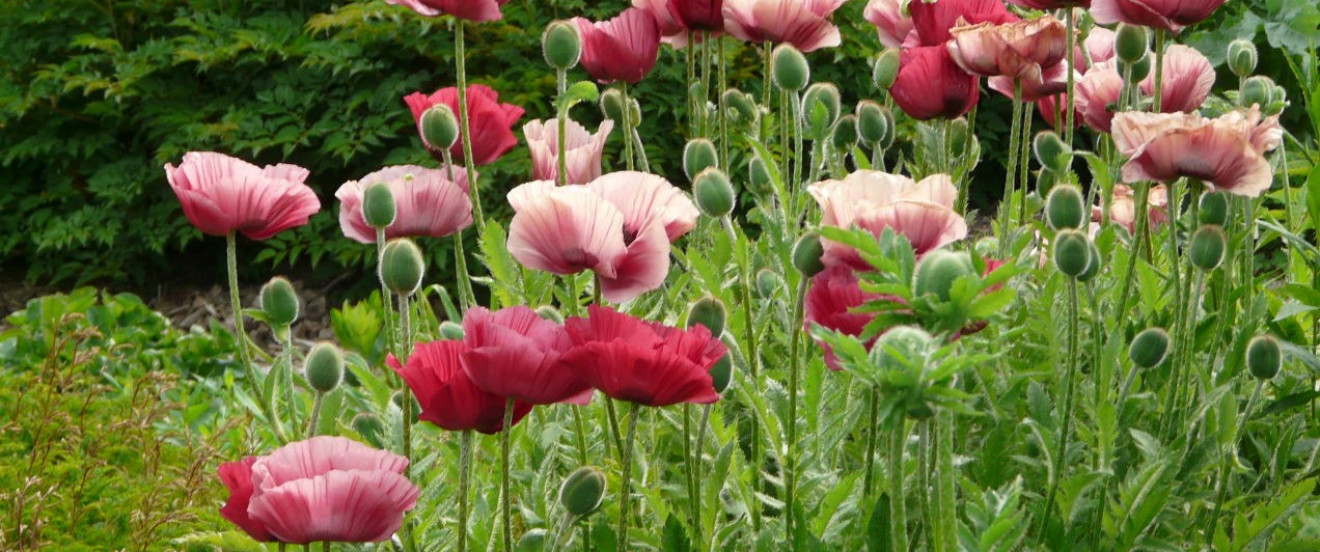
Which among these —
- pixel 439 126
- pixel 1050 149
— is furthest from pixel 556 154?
pixel 1050 149

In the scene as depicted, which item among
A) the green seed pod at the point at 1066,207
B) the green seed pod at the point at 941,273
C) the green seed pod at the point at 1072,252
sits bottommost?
the green seed pod at the point at 1066,207

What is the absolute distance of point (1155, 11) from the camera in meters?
1.31

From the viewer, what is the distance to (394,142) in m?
4.27

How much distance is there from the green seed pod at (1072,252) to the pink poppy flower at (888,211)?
7 centimetres

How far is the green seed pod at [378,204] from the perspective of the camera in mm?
1191

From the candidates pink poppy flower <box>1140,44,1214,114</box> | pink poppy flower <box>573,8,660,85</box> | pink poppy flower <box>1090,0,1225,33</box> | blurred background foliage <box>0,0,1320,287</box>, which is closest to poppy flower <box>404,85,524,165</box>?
pink poppy flower <box>573,8,660,85</box>

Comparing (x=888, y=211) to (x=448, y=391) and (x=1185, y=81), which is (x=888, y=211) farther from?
(x=1185, y=81)

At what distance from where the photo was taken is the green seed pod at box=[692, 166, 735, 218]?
1.20 meters

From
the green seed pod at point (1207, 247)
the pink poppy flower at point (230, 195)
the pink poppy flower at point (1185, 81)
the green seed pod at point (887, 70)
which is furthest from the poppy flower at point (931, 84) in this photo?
the pink poppy flower at point (230, 195)

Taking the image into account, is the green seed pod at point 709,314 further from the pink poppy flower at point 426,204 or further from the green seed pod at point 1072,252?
the pink poppy flower at point 426,204

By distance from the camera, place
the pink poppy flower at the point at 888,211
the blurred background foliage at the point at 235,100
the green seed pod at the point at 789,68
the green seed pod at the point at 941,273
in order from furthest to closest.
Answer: the blurred background foliage at the point at 235,100, the green seed pod at the point at 789,68, the pink poppy flower at the point at 888,211, the green seed pod at the point at 941,273

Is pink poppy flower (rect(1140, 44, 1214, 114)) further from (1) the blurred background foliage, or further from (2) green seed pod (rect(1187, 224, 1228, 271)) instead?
(1) the blurred background foliage

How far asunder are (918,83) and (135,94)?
3.49 m

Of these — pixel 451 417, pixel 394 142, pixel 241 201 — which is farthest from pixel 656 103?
pixel 451 417
